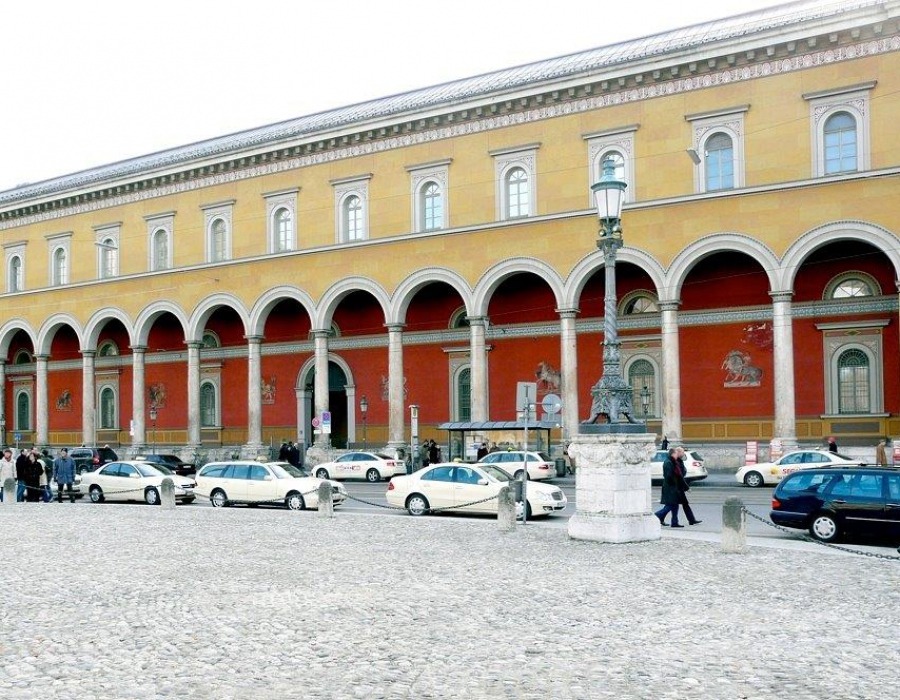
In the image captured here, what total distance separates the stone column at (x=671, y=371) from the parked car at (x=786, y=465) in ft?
11.8

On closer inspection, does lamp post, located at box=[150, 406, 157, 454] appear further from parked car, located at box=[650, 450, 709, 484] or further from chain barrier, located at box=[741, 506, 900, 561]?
chain barrier, located at box=[741, 506, 900, 561]

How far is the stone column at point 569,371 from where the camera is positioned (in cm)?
3491

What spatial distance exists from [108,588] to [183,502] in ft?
51.6

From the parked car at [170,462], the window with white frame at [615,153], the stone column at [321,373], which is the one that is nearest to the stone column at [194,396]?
the parked car at [170,462]

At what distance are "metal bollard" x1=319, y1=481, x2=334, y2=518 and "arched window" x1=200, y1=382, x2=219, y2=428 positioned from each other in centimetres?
2750

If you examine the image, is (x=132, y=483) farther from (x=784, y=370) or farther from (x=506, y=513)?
(x=784, y=370)

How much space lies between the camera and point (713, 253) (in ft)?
110

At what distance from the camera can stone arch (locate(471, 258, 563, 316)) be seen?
3519 cm

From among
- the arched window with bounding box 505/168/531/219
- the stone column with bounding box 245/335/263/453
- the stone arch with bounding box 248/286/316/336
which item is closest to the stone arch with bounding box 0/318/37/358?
the stone column with bounding box 245/335/263/453

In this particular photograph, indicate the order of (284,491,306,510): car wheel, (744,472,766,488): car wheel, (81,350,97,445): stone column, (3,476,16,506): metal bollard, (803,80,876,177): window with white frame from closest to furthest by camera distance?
(284,491,306,510): car wheel → (3,476,16,506): metal bollard → (744,472,766,488): car wheel → (803,80,876,177): window with white frame → (81,350,97,445): stone column

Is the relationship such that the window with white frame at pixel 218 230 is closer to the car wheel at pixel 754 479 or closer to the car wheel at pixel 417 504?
the car wheel at pixel 754 479

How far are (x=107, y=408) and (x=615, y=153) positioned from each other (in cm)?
3031

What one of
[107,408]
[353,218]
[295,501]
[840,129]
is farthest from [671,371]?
[107,408]

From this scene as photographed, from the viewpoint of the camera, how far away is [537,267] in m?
35.6
